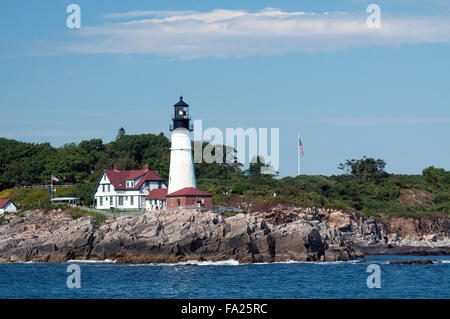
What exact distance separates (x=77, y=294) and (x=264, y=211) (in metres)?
28.4

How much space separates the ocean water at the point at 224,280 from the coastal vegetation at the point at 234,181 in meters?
17.2

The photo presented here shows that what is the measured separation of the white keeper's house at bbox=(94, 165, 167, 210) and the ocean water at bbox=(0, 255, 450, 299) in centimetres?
1616

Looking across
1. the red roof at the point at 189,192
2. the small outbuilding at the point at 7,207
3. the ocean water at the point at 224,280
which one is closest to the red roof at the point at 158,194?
the red roof at the point at 189,192

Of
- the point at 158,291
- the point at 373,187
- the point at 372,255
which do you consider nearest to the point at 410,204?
the point at 373,187

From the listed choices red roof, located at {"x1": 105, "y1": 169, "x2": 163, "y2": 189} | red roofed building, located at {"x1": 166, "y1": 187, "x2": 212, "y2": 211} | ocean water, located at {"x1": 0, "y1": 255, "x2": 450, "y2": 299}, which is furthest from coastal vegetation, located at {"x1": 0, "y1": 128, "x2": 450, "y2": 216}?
ocean water, located at {"x1": 0, "y1": 255, "x2": 450, "y2": 299}

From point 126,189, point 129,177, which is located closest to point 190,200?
point 126,189

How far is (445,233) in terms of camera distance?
71.8m

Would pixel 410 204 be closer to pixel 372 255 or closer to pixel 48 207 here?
pixel 372 255

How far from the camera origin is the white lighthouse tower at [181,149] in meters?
56.7

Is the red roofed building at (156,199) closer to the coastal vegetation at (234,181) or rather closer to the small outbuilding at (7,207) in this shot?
the coastal vegetation at (234,181)

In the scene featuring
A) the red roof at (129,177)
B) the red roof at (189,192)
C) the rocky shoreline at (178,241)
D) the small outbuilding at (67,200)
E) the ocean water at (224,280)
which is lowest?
the ocean water at (224,280)

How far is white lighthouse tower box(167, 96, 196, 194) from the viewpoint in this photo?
5672 cm

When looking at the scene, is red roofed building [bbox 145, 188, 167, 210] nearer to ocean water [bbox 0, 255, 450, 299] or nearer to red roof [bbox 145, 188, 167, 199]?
red roof [bbox 145, 188, 167, 199]

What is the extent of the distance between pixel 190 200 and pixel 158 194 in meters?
8.32
